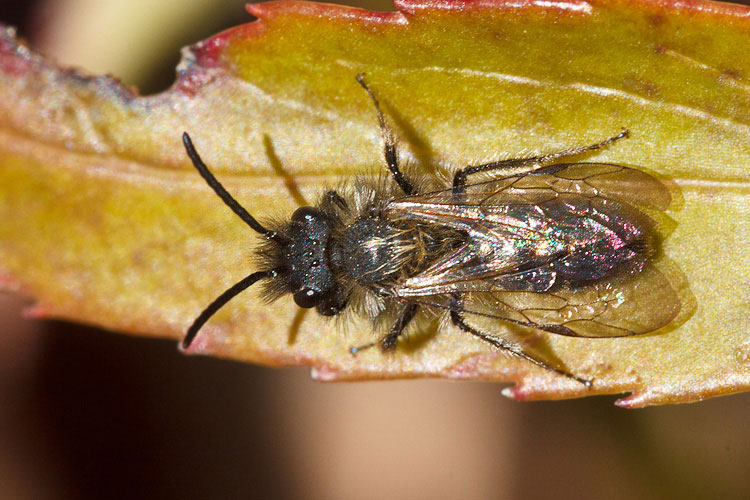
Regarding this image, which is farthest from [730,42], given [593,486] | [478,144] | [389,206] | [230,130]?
[593,486]

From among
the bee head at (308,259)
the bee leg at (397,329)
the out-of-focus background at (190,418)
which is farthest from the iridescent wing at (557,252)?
the out-of-focus background at (190,418)

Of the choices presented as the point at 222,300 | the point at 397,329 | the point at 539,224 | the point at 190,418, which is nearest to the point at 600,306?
the point at 539,224

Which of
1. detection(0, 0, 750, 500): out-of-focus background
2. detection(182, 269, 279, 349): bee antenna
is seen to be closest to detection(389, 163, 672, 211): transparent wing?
detection(182, 269, 279, 349): bee antenna

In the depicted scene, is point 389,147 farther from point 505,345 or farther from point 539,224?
point 505,345

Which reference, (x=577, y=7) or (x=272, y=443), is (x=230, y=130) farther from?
(x=272, y=443)

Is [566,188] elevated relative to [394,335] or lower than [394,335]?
elevated

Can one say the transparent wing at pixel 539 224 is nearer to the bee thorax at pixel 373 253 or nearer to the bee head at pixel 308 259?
the bee thorax at pixel 373 253
